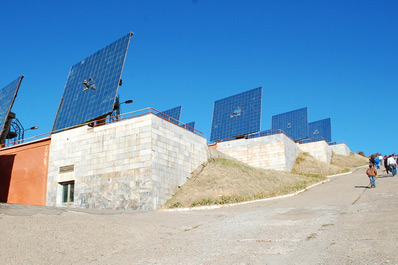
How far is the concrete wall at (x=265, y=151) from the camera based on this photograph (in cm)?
3578

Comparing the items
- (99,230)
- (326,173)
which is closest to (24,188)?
(99,230)

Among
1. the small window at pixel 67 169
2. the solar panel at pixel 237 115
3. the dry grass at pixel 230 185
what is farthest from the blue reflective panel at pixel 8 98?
the solar panel at pixel 237 115

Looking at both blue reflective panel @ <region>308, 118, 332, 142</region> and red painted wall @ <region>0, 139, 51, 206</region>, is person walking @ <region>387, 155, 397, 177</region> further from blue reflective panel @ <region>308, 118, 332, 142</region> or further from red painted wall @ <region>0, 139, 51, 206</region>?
blue reflective panel @ <region>308, 118, 332, 142</region>

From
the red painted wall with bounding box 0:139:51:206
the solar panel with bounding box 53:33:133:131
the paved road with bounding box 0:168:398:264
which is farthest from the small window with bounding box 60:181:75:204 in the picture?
the paved road with bounding box 0:168:398:264

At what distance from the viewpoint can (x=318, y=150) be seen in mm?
45281

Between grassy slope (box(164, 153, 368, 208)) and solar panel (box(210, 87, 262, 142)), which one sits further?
solar panel (box(210, 87, 262, 142))

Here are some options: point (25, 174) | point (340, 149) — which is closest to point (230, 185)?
point (25, 174)

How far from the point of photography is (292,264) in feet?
24.0

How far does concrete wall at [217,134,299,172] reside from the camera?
35.8 meters

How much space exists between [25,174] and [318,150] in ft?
109

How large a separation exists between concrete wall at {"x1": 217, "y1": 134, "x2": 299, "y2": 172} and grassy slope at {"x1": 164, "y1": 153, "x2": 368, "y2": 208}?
5700mm

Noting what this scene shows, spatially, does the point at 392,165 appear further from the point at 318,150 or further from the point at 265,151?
the point at 318,150

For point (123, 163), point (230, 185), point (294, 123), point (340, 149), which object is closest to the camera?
point (123, 163)

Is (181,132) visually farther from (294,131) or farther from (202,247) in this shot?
(294,131)
